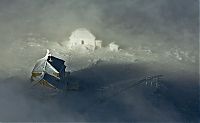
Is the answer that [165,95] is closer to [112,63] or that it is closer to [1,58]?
[112,63]

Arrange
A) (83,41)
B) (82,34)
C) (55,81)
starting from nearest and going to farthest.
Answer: (55,81) < (83,41) < (82,34)

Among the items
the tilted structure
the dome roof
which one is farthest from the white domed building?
the tilted structure

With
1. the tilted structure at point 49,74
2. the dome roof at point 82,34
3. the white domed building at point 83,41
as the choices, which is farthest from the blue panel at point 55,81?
the dome roof at point 82,34

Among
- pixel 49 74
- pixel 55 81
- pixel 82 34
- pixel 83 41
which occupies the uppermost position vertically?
pixel 82 34

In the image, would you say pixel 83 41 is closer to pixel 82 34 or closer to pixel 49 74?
pixel 82 34

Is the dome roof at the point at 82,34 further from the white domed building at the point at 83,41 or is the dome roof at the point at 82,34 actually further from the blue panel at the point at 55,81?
the blue panel at the point at 55,81

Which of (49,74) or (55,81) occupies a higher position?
(49,74)

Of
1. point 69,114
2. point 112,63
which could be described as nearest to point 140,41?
point 112,63

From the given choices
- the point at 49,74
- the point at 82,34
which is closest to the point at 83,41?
the point at 82,34
